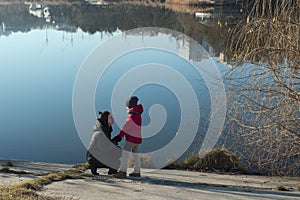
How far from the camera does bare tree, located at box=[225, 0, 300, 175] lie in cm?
663

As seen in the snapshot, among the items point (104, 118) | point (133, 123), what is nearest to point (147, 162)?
point (104, 118)

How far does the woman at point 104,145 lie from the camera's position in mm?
7012

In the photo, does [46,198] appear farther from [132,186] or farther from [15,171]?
[15,171]

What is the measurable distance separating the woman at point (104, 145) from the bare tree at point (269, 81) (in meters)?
1.97

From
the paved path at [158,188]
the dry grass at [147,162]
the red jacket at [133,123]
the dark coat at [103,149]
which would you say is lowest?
the dry grass at [147,162]

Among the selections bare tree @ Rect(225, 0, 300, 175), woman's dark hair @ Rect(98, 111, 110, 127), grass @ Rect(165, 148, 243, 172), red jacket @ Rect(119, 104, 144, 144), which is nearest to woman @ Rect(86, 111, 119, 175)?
woman's dark hair @ Rect(98, 111, 110, 127)

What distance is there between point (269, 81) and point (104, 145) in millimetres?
2756

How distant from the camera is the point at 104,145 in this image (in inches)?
277

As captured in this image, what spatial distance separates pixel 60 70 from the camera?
18859 millimetres

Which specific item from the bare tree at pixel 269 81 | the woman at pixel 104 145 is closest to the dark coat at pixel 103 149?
the woman at pixel 104 145

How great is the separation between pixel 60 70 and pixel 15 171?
37.7 ft

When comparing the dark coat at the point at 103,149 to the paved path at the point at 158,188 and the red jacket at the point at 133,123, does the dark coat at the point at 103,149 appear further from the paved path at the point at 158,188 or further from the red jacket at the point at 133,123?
the red jacket at the point at 133,123

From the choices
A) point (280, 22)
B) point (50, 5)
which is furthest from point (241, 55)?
point (50, 5)

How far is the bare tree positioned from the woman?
1.97 meters
